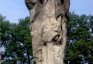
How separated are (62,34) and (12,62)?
30.7 meters

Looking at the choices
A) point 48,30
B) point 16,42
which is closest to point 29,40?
point 16,42

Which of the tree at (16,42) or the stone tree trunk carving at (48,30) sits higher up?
the stone tree trunk carving at (48,30)

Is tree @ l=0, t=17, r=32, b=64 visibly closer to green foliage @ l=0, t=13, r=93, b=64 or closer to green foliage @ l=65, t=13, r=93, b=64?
green foliage @ l=0, t=13, r=93, b=64

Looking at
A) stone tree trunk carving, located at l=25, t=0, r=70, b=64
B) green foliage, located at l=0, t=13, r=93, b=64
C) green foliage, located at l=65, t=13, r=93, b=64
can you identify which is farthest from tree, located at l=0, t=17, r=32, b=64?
stone tree trunk carving, located at l=25, t=0, r=70, b=64

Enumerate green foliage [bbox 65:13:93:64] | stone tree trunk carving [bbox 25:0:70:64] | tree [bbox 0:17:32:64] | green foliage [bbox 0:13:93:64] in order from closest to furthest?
stone tree trunk carving [bbox 25:0:70:64], green foliage [bbox 65:13:93:64], green foliage [bbox 0:13:93:64], tree [bbox 0:17:32:64]

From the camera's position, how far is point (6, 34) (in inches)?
1620

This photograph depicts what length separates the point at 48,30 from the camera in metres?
9.58

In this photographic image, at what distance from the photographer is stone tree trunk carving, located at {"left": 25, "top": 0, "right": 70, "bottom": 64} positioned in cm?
950

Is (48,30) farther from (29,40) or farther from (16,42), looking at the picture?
(16,42)

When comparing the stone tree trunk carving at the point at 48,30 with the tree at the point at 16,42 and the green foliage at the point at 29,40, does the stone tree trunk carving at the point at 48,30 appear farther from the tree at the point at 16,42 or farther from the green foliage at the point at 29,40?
the tree at the point at 16,42

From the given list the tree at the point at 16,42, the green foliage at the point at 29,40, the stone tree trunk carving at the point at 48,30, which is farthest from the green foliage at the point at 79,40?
the stone tree trunk carving at the point at 48,30

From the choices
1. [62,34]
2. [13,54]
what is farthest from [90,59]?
[62,34]

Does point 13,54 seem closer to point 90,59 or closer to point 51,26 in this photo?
point 90,59

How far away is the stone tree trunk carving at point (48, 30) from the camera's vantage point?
9.50 meters
